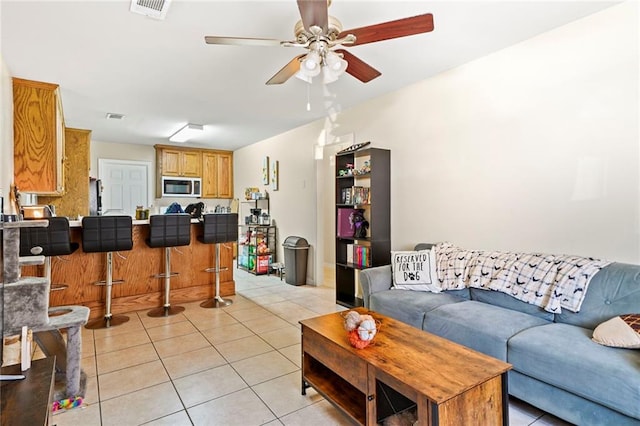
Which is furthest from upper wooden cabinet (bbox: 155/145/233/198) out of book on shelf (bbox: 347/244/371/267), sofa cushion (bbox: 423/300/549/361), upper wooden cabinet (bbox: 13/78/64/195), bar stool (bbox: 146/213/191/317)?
sofa cushion (bbox: 423/300/549/361)

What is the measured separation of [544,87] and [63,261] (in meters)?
4.76

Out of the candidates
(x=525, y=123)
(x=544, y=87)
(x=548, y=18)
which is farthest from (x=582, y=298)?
(x=548, y=18)

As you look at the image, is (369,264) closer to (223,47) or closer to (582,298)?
(582,298)

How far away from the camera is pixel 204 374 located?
2.38 m

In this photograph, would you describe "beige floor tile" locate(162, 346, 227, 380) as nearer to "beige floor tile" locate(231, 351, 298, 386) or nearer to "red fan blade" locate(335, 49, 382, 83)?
"beige floor tile" locate(231, 351, 298, 386)

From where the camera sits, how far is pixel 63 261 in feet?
11.3

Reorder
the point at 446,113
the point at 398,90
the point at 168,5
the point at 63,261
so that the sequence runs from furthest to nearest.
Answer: the point at 398,90 → the point at 63,261 → the point at 446,113 → the point at 168,5

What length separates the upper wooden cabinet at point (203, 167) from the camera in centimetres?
682

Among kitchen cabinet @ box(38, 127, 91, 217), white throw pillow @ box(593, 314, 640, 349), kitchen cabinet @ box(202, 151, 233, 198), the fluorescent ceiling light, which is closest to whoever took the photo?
white throw pillow @ box(593, 314, 640, 349)

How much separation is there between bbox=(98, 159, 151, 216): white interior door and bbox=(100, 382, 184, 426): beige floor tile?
528 centimetres

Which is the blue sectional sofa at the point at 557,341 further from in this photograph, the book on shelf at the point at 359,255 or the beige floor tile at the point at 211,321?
the beige floor tile at the point at 211,321

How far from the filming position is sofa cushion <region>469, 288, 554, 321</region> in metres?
2.28

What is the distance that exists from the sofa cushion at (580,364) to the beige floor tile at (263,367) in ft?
5.03

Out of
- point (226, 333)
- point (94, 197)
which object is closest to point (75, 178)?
point (94, 197)
